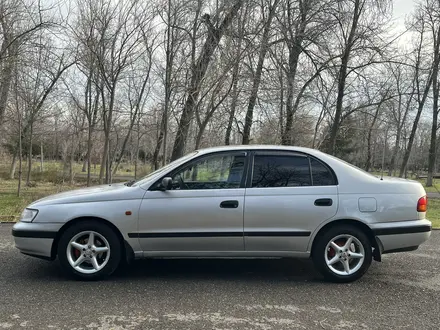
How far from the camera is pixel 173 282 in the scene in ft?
14.3

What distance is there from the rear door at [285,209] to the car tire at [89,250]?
60.4 inches

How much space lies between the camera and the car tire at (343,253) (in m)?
4.42

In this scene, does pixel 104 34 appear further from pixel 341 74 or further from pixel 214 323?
pixel 214 323

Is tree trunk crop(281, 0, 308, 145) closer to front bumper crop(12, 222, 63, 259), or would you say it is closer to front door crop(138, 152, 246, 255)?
front door crop(138, 152, 246, 255)

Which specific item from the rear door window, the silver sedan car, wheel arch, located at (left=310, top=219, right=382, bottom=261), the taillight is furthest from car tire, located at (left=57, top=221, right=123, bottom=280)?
the taillight

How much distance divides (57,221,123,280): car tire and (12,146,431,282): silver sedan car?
11 mm

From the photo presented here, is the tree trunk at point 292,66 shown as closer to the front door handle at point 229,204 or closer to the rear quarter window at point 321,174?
the rear quarter window at point 321,174

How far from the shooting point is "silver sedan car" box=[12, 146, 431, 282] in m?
4.34

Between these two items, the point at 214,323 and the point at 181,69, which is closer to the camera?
the point at 214,323

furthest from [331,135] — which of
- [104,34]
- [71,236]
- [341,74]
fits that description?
[71,236]

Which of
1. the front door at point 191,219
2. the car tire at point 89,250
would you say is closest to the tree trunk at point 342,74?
the front door at point 191,219

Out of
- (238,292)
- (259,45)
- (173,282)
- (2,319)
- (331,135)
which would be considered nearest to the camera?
(2,319)

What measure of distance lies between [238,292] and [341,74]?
13371 mm

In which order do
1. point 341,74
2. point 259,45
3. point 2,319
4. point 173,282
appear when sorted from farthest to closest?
point 341,74
point 259,45
point 173,282
point 2,319
